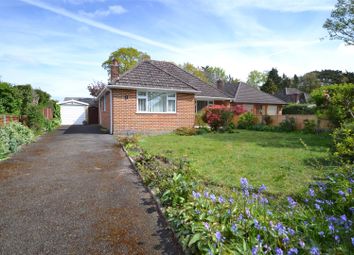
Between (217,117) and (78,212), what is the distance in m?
14.0

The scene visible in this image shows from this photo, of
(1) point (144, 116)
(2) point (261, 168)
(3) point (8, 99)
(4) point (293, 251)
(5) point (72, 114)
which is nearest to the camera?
(4) point (293, 251)

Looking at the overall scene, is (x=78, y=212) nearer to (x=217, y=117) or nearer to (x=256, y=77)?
(x=217, y=117)

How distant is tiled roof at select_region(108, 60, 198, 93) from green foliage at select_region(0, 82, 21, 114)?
5.25 metres

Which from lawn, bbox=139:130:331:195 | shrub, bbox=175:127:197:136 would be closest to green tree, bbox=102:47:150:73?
shrub, bbox=175:127:197:136

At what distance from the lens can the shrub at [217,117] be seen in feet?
56.0

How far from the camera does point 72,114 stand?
3159cm

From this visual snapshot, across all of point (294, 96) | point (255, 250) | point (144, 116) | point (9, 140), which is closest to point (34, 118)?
point (9, 140)

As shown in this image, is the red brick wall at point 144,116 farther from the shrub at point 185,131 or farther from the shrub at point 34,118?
the shrub at point 34,118

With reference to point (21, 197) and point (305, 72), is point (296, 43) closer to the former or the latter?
point (21, 197)

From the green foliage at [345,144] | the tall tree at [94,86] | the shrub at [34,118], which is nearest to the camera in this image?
the green foliage at [345,144]

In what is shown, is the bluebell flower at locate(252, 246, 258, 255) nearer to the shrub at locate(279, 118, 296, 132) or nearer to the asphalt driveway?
the asphalt driveway

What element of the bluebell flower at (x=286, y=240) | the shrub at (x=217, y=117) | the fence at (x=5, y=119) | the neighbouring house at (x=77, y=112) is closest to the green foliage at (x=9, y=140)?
the fence at (x=5, y=119)

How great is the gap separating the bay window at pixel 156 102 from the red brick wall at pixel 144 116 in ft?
0.94

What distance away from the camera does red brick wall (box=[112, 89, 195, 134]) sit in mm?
15070
